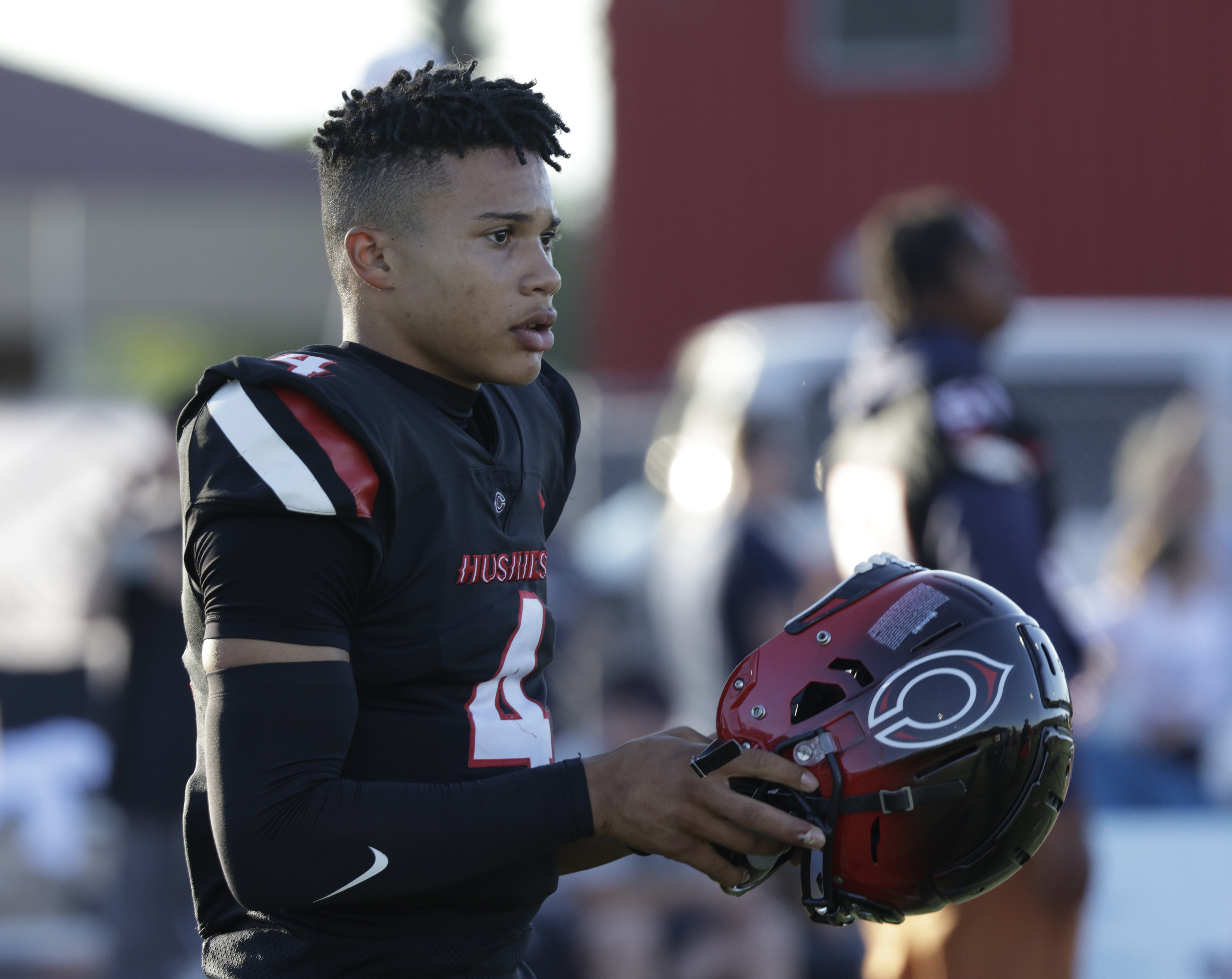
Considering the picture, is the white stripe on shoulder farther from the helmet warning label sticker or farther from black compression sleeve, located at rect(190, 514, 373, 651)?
the helmet warning label sticker

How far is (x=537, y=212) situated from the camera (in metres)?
1.78

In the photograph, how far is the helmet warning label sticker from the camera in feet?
5.83

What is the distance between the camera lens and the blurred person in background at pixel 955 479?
321 cm

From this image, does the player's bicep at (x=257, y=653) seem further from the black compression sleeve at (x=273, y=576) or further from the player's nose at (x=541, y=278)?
the player's nose at (x=541, y=278)

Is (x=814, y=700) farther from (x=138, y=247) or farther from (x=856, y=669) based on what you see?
(x=138, y=247)

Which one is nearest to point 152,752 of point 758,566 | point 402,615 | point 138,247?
point 758,566

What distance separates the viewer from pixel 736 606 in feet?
18.7

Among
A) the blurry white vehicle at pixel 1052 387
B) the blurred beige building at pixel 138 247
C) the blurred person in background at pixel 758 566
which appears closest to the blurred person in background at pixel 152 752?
the blurred beige building at pixel 138 247

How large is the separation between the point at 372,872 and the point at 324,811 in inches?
3.4

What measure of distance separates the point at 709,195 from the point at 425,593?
9917 millimetres

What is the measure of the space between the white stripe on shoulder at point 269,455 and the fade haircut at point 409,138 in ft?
0.96

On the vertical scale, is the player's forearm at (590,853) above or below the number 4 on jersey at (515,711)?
below

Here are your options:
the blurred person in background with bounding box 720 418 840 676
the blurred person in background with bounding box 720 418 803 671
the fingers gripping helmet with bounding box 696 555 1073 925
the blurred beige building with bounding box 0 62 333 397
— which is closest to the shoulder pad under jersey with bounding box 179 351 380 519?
the fingers gripping helmet with bounding box 696 555 1073 925

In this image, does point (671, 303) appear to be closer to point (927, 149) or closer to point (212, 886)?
point (927, 149)
